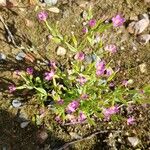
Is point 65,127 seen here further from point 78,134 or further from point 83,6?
point 83,6

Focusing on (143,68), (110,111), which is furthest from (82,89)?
(143,68)

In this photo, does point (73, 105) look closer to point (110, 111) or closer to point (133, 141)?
point (110, 111)

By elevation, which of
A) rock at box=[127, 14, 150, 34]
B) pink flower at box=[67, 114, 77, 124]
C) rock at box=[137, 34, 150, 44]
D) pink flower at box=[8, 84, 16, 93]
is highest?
rock at box=[127, 14, 150, 34]

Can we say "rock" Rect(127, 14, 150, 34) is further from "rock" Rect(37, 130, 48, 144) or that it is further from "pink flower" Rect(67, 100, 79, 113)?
"rock" Rect(37, 130, 48, 144)

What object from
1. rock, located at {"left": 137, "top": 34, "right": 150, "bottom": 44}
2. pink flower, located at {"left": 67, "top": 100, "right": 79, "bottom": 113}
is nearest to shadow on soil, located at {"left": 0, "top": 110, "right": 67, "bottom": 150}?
pink flower, located at {"left": 67, "top": 100, "right": 79, "bottom": 113}

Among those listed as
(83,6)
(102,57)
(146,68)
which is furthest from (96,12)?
(146,68)

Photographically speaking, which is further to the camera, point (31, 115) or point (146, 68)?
point (146, 68)

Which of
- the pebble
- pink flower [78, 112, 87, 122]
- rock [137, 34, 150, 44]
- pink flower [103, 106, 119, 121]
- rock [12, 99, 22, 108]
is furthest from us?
rock [137, 34, 150, 44]
